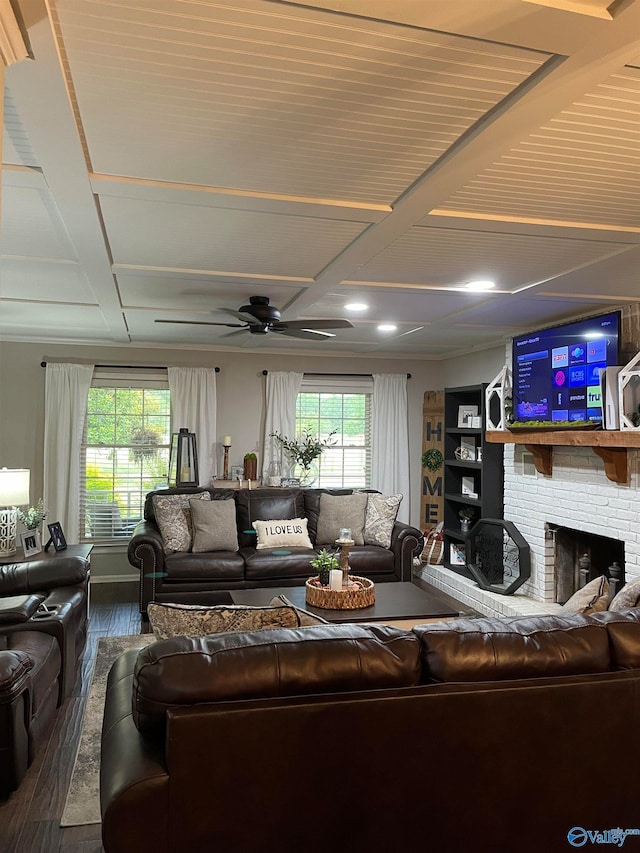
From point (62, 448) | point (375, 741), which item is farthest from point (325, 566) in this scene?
point (62, 448)

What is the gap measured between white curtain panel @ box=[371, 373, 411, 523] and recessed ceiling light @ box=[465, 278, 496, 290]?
339 centimetres

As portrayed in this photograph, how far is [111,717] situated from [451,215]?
231 centimetres

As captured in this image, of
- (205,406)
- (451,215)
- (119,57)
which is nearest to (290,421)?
(205,406)

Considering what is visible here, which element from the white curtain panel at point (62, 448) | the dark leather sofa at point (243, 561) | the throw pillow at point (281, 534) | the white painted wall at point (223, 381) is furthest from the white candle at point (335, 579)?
the white curtain panel at point (62, 448)

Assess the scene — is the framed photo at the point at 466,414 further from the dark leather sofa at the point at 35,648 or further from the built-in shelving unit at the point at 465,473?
the dark leather sofa at the point at 35,648

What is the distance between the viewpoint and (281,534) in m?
5.92

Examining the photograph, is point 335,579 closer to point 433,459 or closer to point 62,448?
point 433,459

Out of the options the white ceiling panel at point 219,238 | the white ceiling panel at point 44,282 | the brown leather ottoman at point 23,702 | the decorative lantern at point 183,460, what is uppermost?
the white ceiling panel at point 44,282

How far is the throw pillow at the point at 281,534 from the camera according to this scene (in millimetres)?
5863

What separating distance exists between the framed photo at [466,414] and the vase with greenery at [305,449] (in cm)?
149

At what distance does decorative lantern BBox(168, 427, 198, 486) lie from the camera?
257 inches

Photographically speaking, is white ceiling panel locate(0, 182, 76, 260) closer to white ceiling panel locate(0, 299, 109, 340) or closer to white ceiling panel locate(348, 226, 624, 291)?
white ceiling panel locate(0, 299, 109, 340)

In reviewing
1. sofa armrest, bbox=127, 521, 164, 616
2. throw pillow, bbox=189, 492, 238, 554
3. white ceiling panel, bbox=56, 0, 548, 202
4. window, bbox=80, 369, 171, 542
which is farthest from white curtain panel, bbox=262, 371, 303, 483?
white ceiling panel, bbox=56, 0, 548, 202

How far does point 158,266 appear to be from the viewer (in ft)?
11.8
